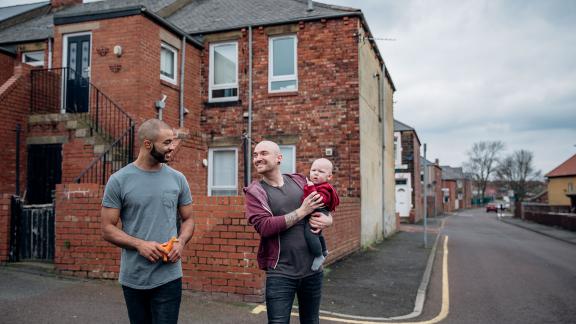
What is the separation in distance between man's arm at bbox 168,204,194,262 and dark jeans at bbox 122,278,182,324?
0.64ft

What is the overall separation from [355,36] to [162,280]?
10469 millimetres

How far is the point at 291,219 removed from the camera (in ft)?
9.95

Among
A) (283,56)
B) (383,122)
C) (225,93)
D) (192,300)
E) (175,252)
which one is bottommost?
(192,300)

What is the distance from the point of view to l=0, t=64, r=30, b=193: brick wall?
9938 millimetres

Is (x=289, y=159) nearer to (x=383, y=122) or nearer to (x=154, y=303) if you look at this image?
(x=383, y=122)

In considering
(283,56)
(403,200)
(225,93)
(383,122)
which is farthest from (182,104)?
(403,200)

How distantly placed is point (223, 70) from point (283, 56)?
191 centimetres

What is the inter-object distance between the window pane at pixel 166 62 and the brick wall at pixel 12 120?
10.3 feet

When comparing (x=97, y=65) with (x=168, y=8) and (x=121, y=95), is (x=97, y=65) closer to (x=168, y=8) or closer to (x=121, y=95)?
(x=121, y=95)

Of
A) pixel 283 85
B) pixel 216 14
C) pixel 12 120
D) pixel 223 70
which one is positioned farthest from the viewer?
pixel 216 14

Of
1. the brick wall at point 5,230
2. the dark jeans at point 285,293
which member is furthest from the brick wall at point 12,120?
the dark jeans at point 285,293

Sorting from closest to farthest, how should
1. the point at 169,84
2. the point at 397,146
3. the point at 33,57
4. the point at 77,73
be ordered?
1. the point at 77,73
2. the point at 169,84
3. the point at 33,57
4. the point at 397,146

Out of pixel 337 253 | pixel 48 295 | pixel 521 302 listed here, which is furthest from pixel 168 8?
pixel 521 302

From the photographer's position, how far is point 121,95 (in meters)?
10.3
